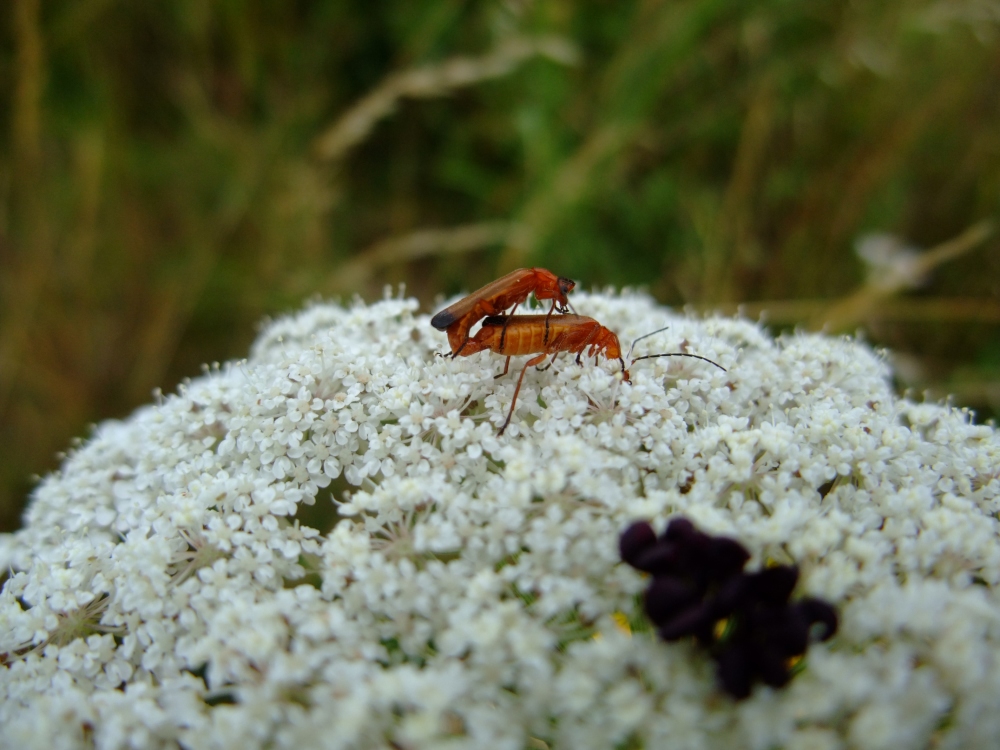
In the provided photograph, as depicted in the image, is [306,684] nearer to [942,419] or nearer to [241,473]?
[241,473]

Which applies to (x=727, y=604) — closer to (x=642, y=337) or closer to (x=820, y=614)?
(x=820, y=614)

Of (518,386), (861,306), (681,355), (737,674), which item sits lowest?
(737,674)

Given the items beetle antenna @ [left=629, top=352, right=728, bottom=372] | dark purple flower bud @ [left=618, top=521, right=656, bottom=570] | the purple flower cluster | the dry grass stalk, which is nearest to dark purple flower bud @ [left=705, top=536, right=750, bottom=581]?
the purple flower cluster

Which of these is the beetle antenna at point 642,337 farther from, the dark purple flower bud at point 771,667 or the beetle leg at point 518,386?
the dark purple flower bud at point 771,667

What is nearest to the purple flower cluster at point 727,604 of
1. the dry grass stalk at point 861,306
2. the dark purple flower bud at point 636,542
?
the dark purple flower bud at point 636,542

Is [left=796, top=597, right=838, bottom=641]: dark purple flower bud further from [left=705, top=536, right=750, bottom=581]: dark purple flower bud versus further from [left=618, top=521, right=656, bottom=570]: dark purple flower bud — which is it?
[left=618, top=521, right=656, bottom=570]: dark purple flower bud

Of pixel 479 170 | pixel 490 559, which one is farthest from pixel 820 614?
pixel 479 170

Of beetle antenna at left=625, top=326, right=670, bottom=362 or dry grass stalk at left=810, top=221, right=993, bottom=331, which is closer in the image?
beetle antenna at left=625, top=326, right=670, bottom=362
